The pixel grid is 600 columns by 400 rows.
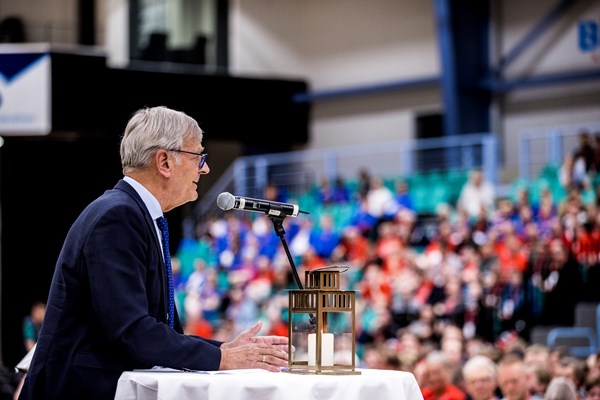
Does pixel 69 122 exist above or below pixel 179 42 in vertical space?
below

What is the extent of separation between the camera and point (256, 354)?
10.3ft

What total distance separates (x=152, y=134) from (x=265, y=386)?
85 centimetres

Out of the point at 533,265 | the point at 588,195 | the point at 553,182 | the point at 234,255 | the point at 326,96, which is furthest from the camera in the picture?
the point at 326,96

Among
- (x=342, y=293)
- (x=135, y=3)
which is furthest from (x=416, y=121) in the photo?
(x=342, y=293)

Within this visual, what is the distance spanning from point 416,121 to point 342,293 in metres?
16.1

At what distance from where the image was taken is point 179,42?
19984 millimetres

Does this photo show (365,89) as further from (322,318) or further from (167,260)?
(322,318)

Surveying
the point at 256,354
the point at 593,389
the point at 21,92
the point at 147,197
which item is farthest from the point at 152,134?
the point at 21,92

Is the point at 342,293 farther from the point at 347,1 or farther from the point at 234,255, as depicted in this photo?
the point at 347,1

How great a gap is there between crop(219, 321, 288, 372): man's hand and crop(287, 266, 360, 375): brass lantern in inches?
1.3

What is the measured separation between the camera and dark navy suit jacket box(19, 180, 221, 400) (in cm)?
301

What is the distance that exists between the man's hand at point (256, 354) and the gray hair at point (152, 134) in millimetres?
590

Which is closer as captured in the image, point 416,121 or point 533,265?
point 533,265

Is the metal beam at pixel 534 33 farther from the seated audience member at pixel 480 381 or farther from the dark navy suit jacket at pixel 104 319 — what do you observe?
the dark navy suit jacket at pixel 104 319
